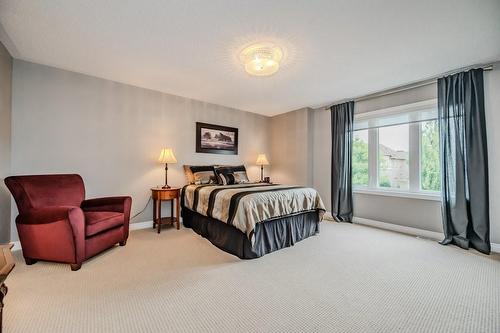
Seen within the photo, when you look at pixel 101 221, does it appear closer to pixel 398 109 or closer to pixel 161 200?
pixel 161 200

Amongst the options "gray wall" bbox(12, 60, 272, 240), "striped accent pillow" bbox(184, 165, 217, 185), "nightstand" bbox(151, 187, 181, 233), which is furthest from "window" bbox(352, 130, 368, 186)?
"nightstand" bbox(151, 187, 181, 233)

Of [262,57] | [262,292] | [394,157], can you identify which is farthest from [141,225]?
[394,157]

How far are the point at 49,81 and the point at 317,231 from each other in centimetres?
434

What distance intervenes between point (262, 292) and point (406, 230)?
290cm

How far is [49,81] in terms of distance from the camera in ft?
9.39

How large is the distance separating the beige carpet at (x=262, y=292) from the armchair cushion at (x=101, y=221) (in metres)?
0.33

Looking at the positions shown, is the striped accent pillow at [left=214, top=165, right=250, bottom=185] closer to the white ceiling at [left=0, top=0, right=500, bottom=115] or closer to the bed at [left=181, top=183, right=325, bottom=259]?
the bed at [left=181, top=183, right=325, bottom=259]

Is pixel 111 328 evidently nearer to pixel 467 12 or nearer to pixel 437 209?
pixel 467 12

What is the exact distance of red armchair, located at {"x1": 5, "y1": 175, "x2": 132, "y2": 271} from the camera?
2086mm

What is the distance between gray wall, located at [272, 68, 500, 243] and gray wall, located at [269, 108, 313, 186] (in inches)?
1.2

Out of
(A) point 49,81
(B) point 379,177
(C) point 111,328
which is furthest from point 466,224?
(A) point 49,81

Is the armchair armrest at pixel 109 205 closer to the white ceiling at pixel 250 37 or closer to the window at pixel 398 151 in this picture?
the white ceiling at pixel 250 37

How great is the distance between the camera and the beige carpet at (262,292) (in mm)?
1417

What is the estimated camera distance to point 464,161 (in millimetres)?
2789
